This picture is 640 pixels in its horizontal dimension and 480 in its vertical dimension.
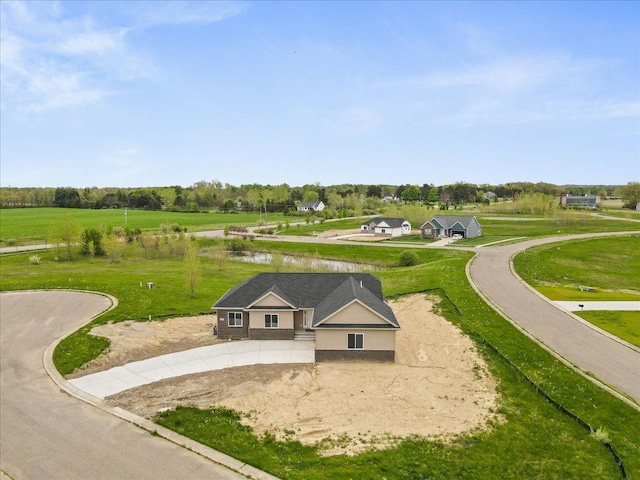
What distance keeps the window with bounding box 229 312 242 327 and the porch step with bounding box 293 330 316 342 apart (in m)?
3.98

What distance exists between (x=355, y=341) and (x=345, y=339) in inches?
24.8

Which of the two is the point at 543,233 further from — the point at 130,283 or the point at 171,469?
the point at 171,469

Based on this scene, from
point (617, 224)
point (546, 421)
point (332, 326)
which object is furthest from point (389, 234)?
point (546, 421)

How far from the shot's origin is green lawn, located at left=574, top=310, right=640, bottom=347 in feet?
92.8

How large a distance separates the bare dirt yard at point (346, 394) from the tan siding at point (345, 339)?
103 centimetres

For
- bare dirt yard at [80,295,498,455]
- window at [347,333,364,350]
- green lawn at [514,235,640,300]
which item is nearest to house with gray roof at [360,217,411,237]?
green lawn at [514,235,640,300]

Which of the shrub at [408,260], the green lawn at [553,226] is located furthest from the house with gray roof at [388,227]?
the shrub at [408,260]

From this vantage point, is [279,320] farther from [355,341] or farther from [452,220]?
[452,220]

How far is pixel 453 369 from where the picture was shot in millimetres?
24562

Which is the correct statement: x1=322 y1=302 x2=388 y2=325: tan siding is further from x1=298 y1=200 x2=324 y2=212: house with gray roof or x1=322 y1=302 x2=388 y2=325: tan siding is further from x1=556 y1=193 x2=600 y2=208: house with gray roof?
x1=556 y1=193 x2=600 y2=208: house with gray roof

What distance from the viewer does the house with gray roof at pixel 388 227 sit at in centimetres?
8700

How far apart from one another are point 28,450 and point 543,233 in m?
82.5

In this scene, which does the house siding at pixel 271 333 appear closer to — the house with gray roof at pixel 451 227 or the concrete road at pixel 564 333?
the concrete road at pixel 564 333

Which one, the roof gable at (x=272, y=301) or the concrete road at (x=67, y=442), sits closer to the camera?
the concrete road at (x=67, y=442)
